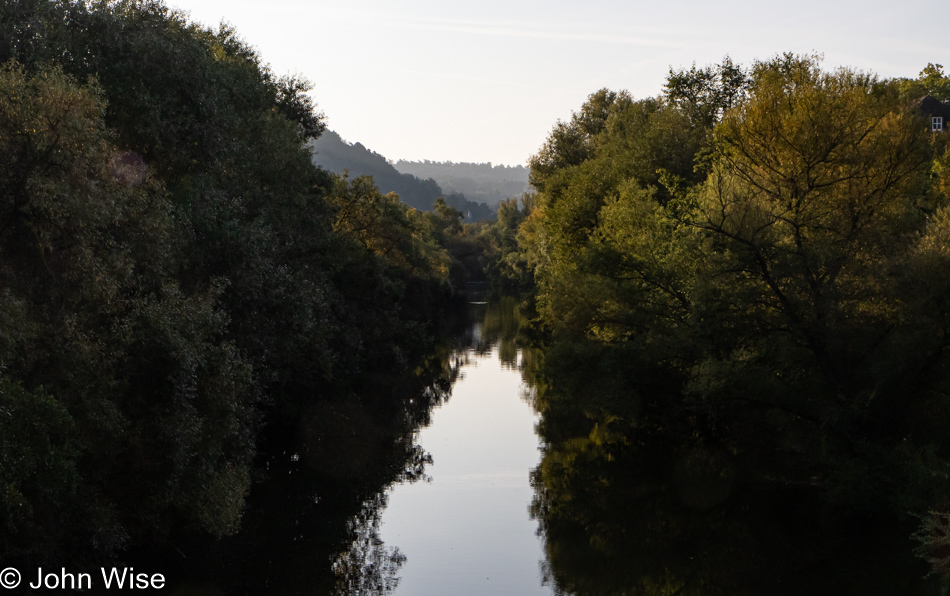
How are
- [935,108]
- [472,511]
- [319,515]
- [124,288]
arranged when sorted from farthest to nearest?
[935,108], [472,511], [319,515], [124,288]

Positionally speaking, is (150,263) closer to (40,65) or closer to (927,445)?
(40,65)

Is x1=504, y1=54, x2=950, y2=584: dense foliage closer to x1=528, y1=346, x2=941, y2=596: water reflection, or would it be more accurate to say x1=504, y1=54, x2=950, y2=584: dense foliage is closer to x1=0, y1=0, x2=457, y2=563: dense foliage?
x1=528, y1=346, x2=941, y2=596: water reflection

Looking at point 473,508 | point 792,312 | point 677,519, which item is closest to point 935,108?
point 792,312

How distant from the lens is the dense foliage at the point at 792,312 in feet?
67.6

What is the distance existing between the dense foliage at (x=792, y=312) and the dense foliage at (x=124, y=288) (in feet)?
35.2

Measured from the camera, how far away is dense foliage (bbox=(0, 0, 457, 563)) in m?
14.7

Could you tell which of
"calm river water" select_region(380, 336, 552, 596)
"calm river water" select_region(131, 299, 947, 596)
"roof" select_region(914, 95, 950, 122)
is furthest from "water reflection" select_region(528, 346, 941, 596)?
"roof" select_region(914, 95, 950, 122)

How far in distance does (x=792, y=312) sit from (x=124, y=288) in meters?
16.0

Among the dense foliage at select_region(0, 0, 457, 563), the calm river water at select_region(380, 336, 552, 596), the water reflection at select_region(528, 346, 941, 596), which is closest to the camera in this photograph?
the dense foliage at select_region(0, 0, 457, 563)

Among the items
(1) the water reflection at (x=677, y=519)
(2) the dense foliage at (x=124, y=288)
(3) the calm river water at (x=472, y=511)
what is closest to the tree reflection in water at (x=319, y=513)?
(3) the calm river water at (x=472, y=511)

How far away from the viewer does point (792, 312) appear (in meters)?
22.0

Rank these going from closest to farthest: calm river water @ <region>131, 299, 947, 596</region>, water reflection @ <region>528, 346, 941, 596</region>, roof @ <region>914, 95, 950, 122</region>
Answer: calm river water @ <region>131, 299, 947, 596</region> → water reflection @ <region>528, 346, 941, 596</region> → roof @ <region>914, 95, 950, 122</region>

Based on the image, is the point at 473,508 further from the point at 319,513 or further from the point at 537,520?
the point at 319,513

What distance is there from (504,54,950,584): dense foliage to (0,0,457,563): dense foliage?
10.7 m
